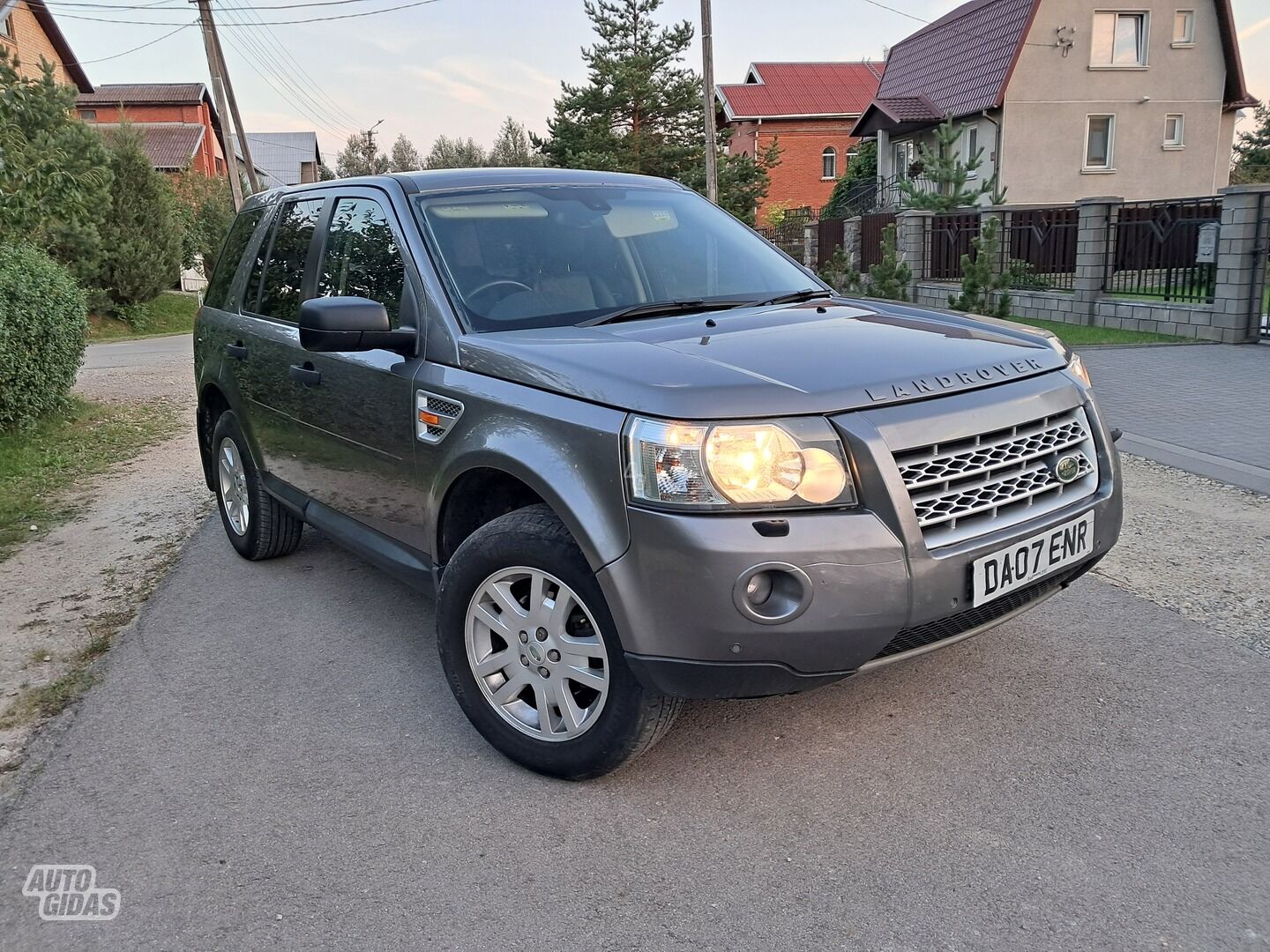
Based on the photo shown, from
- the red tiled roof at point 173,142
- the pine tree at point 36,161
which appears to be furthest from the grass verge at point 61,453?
the red tiled roof at point 173,142

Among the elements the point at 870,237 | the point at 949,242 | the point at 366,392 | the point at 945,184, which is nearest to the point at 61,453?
the point at 366,392

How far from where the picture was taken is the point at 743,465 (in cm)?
269

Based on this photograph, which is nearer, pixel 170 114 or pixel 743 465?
→ pixel 743 465

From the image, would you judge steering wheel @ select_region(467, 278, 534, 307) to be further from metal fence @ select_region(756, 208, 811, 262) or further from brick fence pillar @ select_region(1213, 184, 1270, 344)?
metal fence @ select_region(756, 208, 811, 262)

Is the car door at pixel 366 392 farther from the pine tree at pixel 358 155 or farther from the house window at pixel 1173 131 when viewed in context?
the pine tree at pixel 358 155

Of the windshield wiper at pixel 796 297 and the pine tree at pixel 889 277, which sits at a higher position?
the windshield wiper at pixel 796 297

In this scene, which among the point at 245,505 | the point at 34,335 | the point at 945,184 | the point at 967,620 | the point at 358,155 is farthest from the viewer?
the point at 358,155

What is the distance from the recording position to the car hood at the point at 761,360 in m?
2.74

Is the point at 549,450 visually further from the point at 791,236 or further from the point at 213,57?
the point at 213,57

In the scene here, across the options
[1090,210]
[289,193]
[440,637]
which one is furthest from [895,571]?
[1090,210]

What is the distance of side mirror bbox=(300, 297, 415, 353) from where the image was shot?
11.2 ft

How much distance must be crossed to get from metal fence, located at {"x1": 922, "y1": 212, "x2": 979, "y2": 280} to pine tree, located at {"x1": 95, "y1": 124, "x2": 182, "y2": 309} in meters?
18.4

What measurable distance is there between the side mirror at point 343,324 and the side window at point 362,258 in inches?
9.6

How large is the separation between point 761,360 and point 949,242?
18.5 metres
